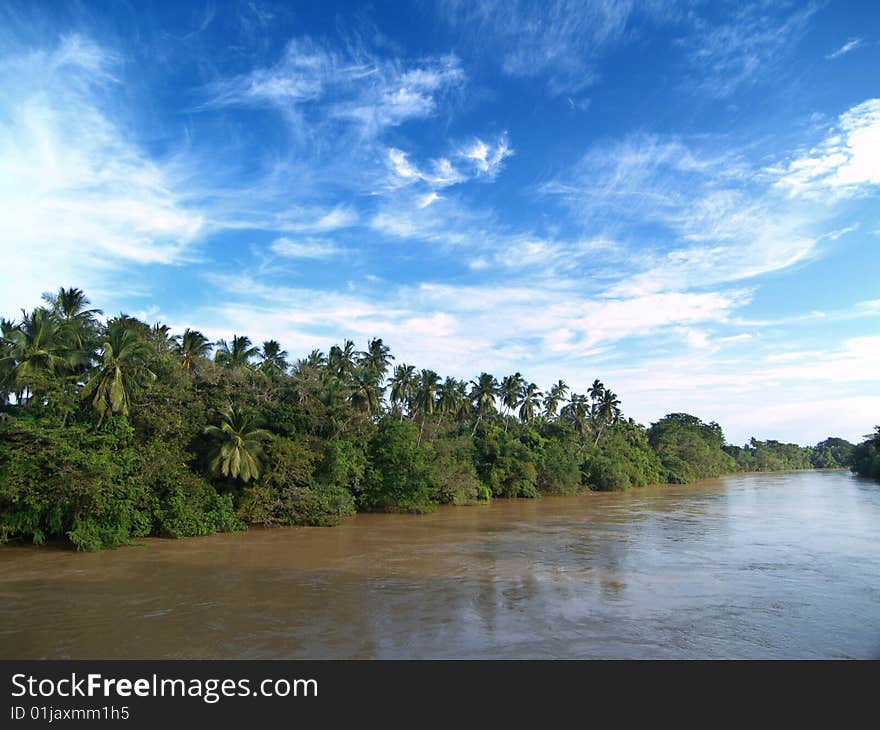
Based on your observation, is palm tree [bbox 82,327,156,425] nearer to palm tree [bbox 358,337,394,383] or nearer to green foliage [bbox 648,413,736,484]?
palm tree [bbox 358,337,394,383]

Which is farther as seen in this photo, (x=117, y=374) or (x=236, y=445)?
(x=236, y=445)

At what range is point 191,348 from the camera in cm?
3612

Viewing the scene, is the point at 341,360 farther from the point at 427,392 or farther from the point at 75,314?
the point at 75,314

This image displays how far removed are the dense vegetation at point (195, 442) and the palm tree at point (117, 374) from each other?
2.3 inches

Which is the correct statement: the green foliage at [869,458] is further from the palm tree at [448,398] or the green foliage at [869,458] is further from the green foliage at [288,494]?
the green foliage at [288,494]

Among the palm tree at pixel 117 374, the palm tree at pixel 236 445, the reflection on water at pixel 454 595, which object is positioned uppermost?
the palm tree at pixel 117 374

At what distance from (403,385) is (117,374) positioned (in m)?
28.4

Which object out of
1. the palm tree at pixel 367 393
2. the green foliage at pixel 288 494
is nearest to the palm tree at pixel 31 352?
the green foliage at pixel 288 494

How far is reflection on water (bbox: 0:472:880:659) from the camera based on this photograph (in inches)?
441

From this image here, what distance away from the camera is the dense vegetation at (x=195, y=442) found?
21.1 meters

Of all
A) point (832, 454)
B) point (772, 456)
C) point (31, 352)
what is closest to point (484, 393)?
point (31, 352)
